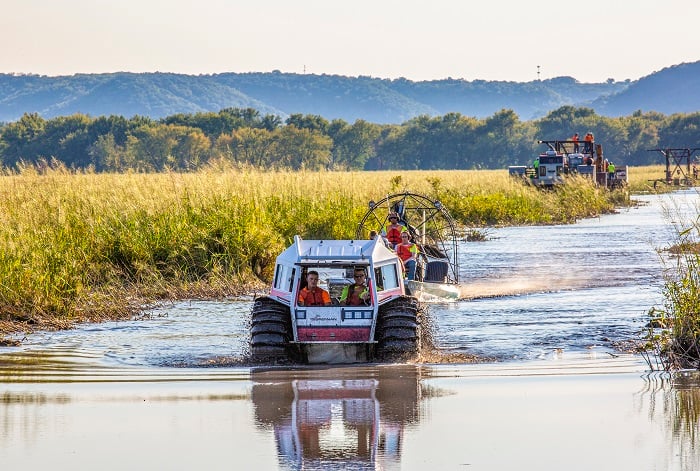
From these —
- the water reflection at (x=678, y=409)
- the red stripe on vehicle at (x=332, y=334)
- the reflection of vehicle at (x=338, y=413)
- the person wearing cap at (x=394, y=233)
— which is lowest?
the water reflection at (x=678, y=409)

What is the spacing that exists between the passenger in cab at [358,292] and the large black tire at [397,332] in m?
0.27

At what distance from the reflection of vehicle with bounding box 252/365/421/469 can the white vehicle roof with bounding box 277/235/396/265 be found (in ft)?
5.00

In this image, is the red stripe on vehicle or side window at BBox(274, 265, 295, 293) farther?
side window at BBox(274, 265, 295, 293)

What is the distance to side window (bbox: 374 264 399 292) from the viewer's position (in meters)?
15.1

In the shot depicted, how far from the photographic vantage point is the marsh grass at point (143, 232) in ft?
59.4

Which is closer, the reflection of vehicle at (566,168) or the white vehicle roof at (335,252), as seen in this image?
A: the white vehicle roof at (335,252)

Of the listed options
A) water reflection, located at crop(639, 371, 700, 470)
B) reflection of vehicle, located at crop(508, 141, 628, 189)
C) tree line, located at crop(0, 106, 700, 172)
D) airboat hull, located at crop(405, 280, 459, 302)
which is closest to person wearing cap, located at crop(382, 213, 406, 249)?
airboat hull, located at crop(405, 280, 459, 302)

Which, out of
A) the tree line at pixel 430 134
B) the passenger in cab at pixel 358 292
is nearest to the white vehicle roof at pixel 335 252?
the passenger in cab at pixel 358 292

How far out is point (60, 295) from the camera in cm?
1812

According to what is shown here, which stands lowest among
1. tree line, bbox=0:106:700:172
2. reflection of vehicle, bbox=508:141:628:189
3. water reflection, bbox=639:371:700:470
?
water reflection, bbox=639:371:700:470

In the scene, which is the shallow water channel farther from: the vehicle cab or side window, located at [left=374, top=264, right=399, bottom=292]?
side window, located at [left=374, top=264, right=399, bottom=292]

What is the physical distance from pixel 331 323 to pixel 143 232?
896 centimetres

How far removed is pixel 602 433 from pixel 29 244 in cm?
1135

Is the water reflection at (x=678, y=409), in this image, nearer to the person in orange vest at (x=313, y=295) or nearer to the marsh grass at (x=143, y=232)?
the person in orange vest at (x=313, y=295)
